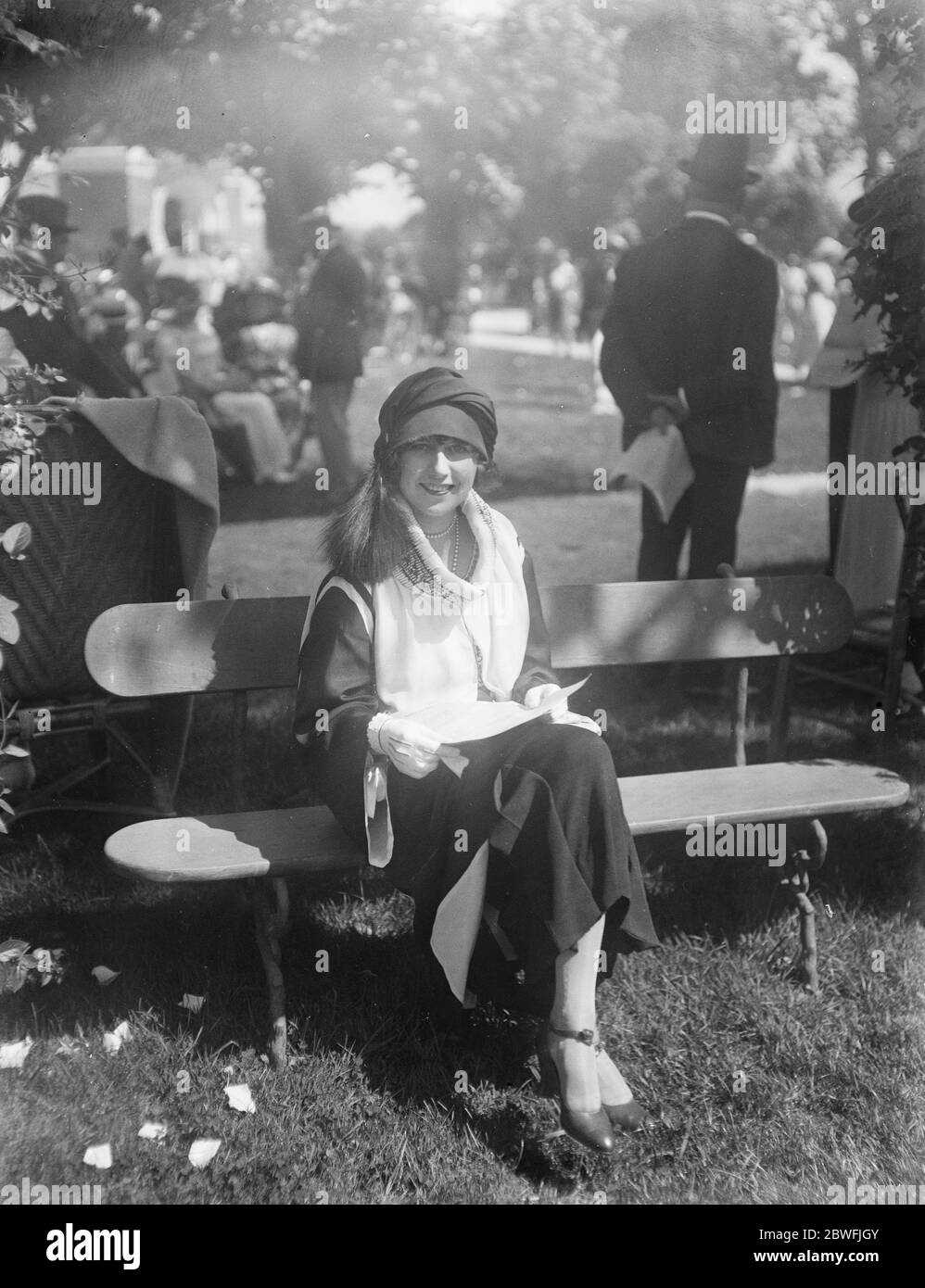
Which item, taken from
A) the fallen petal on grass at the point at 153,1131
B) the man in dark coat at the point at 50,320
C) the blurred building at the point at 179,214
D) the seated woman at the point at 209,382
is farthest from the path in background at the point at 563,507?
the blurred building at the point at 179,214

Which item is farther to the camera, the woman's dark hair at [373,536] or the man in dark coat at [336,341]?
the man in dark coat at [336,341]

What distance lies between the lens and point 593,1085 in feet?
9.49

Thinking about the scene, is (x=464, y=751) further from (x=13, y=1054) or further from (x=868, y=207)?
(x=868, y=207)

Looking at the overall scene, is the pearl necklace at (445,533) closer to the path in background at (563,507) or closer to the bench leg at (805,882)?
the path in background at (563,507)

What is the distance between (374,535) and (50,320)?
4.57 feet

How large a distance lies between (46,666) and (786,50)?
3.20 m

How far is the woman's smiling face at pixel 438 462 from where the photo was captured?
314 cm

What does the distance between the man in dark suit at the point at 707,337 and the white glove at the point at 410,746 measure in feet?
9.30

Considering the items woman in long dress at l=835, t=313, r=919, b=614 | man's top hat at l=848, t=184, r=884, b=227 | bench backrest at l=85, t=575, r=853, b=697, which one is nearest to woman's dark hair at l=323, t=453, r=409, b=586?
bench backrest at l=85, t=575, r=853, b=697

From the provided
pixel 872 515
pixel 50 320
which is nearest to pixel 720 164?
pixel 872 515

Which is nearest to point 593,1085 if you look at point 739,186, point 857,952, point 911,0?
point 857,952

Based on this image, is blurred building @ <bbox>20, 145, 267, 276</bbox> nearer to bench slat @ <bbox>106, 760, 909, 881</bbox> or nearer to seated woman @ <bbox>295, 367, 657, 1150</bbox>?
seated woman @ <bbox>295, 367, 657, 1150</bbox>

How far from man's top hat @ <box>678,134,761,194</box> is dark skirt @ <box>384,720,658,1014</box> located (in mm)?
3254

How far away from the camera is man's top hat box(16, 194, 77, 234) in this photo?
15.4ft
